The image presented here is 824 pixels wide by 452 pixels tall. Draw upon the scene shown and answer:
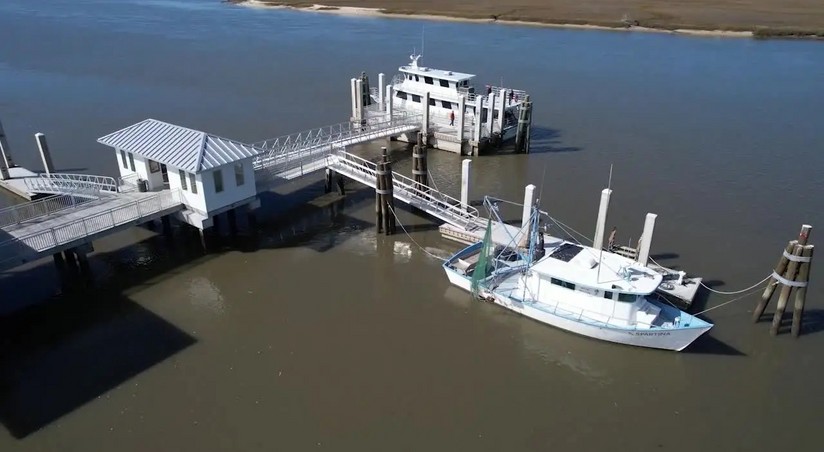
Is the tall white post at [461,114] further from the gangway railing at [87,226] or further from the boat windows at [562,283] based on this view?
the gangway railing at [87,226]

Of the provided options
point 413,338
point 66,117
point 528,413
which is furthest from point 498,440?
point 66,117

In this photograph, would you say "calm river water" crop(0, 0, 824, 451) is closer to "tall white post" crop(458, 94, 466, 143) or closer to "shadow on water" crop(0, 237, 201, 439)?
"shadow on water" crop(0, 237, 201, 439)

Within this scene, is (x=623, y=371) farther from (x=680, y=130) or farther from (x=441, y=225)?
(x=680, y=130)

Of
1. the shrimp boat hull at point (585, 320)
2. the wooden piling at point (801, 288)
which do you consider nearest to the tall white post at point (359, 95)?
the shrimp boat hull at point (585, 320)

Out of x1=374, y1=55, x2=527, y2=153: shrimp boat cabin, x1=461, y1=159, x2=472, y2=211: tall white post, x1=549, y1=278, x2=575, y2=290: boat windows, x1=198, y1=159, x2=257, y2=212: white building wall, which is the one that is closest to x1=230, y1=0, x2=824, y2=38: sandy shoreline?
x1=374, y1=55, x2=527, y2=153: shrimp boat cabin

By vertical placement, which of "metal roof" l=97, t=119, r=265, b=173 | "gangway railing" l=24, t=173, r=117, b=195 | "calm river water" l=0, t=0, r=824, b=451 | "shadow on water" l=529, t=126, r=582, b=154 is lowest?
"calm river water" l=0, t=0, r=824, b=451

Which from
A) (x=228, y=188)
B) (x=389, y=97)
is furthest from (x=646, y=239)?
(x=389, y=97)

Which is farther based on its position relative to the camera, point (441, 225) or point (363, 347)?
point (441, 225)
